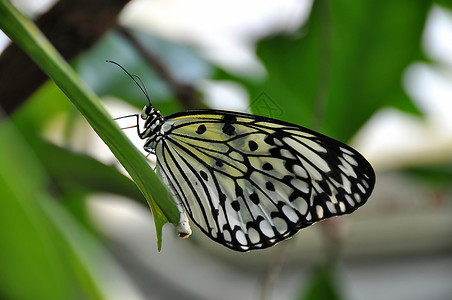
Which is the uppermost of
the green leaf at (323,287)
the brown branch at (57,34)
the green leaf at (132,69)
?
the green leaf at (132,69)

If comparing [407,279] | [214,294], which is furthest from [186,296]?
[407,279]

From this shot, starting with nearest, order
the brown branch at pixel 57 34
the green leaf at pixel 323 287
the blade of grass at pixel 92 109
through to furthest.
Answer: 1. the blade of grass at pixel 92 109
2. the brown branch at pixel 57 34
3. the green leaf at pixel 323 287

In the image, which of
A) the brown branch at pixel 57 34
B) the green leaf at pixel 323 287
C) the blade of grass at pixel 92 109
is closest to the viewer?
the blade of grass at pixel 92 109

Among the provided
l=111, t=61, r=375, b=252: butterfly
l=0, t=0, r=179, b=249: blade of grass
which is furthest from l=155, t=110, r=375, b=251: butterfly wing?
l=0, t=0, r=179, b=249: blade of grass

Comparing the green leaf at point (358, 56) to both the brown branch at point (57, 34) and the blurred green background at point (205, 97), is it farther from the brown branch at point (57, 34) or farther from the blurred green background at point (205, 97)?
the brown branch at point (57, 34)

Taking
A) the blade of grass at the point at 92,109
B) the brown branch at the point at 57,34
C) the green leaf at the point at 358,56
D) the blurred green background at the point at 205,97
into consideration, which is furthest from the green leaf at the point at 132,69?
the blade of grass at the point at 92,109

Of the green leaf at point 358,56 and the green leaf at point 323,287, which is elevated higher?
the green leaf at point 358,56

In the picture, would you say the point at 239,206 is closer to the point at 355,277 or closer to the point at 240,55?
the point at 240,55
